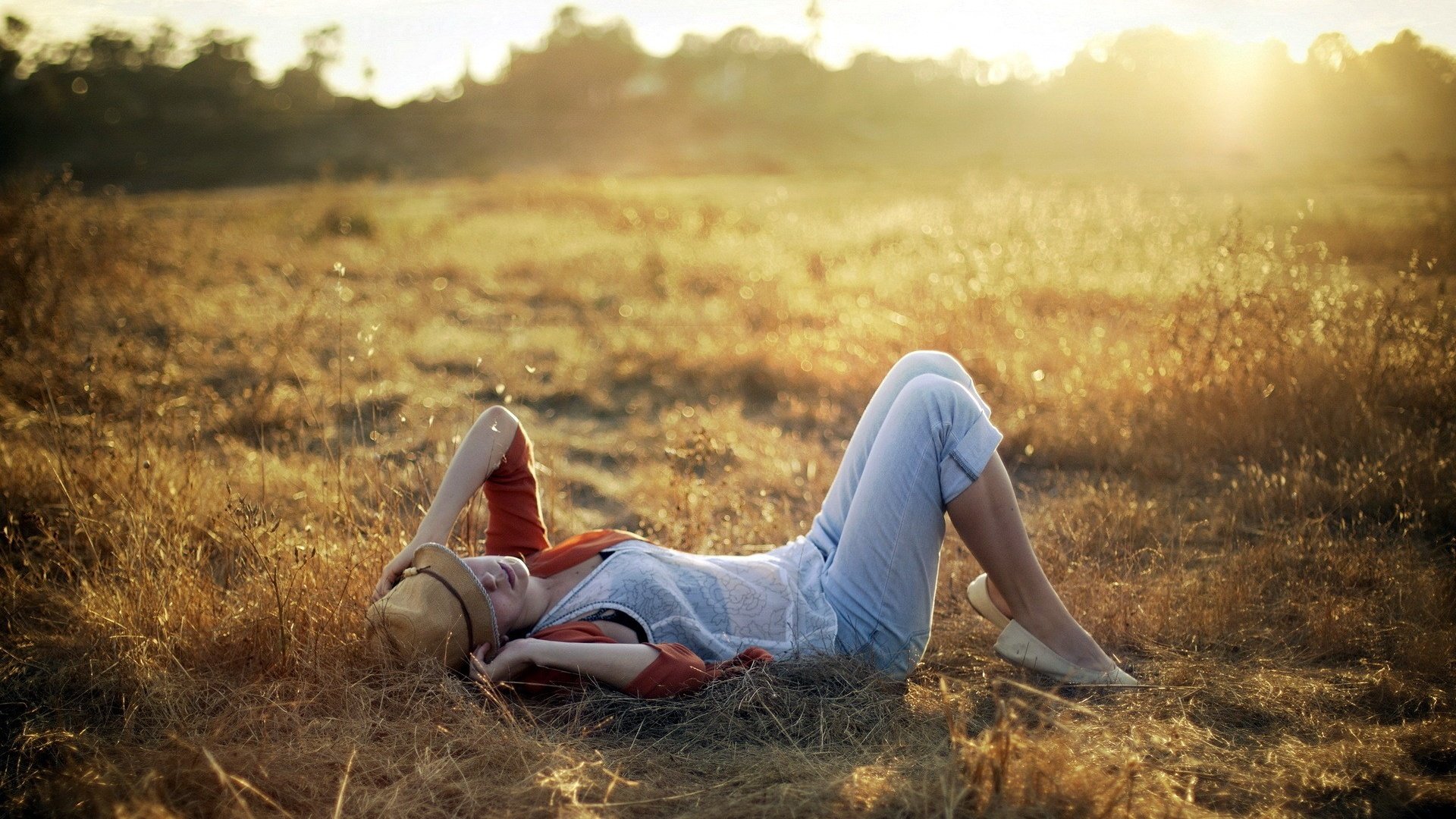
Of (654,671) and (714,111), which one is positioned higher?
(714,111)

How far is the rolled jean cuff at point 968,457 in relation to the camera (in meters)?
2.42

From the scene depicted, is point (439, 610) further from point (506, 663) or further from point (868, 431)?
point (868, 431)

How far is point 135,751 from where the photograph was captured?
2273mm

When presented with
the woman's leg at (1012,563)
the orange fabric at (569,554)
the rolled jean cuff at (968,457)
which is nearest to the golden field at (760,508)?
the woman's leg at (1012,563)

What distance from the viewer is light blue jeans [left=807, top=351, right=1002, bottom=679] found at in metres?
2.45

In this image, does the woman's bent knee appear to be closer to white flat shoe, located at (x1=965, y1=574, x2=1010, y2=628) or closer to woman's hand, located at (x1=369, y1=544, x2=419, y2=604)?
white flat shoe, located at (x1=965, y1=574, x2=1010, y2=628)

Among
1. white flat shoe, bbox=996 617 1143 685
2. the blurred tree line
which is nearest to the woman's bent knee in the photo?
white flat shoe, bbox=996 617 1143 685

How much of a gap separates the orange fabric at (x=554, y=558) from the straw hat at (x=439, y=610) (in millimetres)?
170

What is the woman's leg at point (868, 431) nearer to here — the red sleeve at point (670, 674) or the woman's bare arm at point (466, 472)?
the red sleeve at point (670, 674)

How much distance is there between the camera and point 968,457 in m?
2.42

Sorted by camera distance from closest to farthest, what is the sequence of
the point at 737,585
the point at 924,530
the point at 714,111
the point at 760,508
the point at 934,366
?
1. the point at 924,530
2. the point at 737,585
3. the point at 934,366
4. the point at 760,508
5. the point at 714,111

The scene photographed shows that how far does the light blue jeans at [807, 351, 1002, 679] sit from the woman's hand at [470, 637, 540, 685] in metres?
0.91

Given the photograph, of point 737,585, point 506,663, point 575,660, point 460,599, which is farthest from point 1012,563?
point 460,599

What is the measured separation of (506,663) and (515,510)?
0.56 metres
